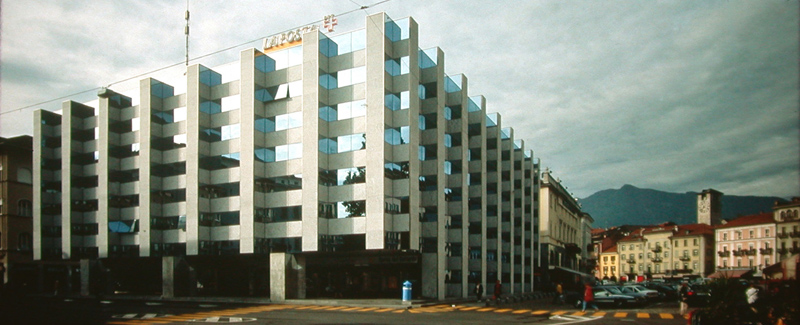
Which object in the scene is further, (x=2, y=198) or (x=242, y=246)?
(x=2, y=198)

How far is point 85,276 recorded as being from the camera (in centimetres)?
5622

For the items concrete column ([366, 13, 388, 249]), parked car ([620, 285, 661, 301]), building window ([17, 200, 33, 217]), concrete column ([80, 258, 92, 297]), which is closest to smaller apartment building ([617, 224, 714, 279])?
parked car ([620, 285, 661, 301])

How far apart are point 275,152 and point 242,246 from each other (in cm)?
795

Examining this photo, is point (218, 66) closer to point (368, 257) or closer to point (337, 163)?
point (337, 163)

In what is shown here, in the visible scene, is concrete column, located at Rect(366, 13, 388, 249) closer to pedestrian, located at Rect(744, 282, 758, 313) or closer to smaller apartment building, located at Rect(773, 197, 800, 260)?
pedestrian, located at Rect(744, 282, 758, 313)

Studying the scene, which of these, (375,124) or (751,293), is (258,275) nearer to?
(375,124)

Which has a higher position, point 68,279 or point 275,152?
point 275,152

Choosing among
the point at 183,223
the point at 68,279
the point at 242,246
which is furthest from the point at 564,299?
the point at 68,279

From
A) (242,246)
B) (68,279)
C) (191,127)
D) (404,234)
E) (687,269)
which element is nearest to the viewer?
(404,234)

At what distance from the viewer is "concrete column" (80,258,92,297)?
5581 centimetres

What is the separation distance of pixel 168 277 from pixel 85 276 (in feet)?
40.3

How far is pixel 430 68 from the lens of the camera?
4716 centimetres

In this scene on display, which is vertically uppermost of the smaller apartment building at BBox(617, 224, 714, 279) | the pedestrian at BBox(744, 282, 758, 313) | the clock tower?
the clock tower

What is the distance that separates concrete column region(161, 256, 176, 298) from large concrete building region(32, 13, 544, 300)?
0.11 m
